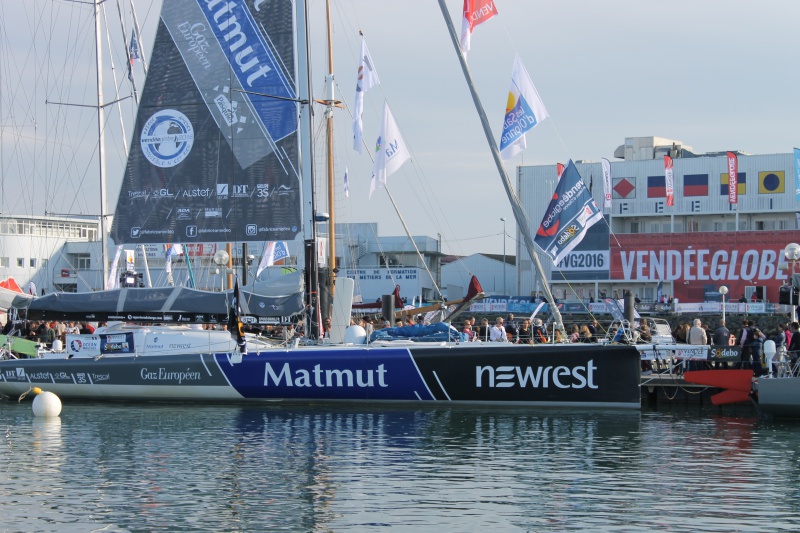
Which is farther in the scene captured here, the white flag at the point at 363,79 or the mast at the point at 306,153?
the white flag at the point at 363,79

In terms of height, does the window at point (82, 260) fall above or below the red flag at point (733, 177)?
below

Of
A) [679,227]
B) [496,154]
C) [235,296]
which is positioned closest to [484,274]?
[679,227]

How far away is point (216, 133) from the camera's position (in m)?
22.3

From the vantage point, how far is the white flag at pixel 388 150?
1071 inches

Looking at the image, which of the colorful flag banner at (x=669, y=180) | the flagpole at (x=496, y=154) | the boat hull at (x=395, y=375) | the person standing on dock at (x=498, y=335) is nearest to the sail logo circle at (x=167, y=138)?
the boat hull at (x=395, y=375)

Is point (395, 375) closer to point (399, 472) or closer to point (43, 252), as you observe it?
point (399, 472)

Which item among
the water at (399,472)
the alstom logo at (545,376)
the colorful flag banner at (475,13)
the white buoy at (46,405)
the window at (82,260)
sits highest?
the colorful flag banner at (475,13)

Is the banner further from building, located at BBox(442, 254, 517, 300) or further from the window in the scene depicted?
the window

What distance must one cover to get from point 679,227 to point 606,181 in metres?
6.88

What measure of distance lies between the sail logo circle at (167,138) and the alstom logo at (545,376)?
25.9ft

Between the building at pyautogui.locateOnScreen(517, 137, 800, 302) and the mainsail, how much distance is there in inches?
1504

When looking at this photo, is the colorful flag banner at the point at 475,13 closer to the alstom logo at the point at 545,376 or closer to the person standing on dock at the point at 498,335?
the person standing on dock at the point at 498,335

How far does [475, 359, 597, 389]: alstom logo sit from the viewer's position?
19.8m

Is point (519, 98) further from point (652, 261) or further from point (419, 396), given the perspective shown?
point (652, 261)
